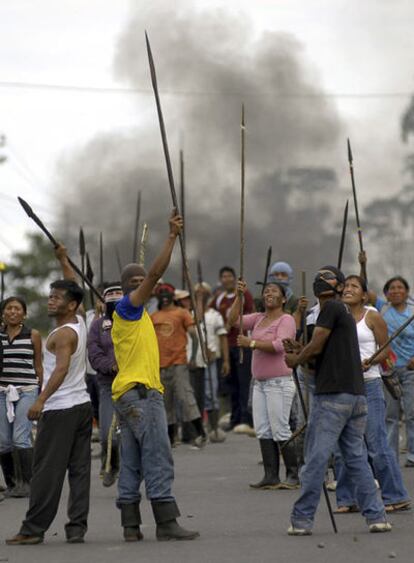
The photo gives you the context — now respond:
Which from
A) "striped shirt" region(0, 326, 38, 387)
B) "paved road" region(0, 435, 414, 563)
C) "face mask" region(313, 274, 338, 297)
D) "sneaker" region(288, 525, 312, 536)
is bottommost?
"paved road" region(0, 435, 414, 563)

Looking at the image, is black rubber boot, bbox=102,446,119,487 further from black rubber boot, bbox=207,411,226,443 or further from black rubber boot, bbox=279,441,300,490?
black rubber boot, bbox=207,411,226,443

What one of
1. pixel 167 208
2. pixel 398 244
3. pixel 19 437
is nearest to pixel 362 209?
pixel 398 244

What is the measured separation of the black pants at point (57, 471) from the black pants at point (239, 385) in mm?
9068

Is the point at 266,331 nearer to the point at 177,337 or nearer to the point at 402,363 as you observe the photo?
the point at 402,363

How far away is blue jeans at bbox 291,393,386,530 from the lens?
9.41 meters

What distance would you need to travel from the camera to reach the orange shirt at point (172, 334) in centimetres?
1681

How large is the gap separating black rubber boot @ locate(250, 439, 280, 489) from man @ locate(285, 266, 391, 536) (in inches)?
121

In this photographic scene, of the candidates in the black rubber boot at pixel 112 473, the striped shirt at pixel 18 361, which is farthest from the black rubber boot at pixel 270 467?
the striped shirt at pixel 18 361

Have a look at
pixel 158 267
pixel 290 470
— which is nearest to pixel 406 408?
pixel 290 470

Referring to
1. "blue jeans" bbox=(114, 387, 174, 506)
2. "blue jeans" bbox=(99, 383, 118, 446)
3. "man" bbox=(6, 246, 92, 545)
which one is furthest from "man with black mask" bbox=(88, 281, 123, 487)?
"blue jeans" bbox=(114, 387, 174, 506)

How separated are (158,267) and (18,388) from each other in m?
3.86

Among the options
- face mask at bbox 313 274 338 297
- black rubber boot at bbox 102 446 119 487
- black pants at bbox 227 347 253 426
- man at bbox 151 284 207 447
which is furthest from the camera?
black pants at bbox 227 347 253 426

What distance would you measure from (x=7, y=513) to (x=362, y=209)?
75.4 feet

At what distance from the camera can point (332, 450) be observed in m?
9.45
